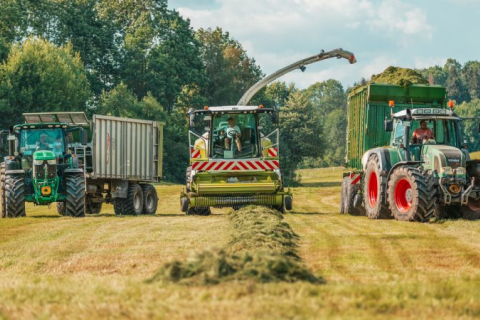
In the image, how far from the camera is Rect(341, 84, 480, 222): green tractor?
1961 centimetres

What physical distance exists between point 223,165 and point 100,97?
57.5m

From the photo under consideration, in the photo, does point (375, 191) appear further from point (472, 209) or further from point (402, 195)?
point (472, 209)

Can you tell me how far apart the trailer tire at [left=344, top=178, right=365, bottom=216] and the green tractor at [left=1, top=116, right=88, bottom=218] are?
24.1 feet

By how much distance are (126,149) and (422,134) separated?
11373 millimetres

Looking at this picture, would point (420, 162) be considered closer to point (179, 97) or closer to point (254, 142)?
point (254, 142)

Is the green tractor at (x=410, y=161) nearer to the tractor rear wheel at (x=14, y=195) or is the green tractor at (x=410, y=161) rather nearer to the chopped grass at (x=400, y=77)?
the chopped grass at (x=400, y=77)

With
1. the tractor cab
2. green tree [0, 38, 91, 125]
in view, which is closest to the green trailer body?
the tractor cab

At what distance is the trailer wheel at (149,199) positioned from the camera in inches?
1185

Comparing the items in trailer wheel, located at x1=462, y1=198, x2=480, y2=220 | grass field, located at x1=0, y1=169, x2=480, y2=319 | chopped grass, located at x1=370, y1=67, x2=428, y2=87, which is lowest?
grass field, located at x1=0, y1=169, x2=480, y2=319

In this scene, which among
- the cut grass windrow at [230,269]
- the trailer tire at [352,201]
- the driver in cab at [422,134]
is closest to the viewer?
the cut grass windrow at [230,269]

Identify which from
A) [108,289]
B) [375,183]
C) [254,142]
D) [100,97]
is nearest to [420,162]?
[375,183]

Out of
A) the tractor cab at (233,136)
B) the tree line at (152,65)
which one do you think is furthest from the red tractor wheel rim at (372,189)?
the tree line at (152,65)

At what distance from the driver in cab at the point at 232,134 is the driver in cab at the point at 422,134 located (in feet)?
16.9

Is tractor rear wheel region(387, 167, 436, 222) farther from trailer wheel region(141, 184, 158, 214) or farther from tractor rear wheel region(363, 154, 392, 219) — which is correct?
trailer wheel region(141, 184, 158, 214)
